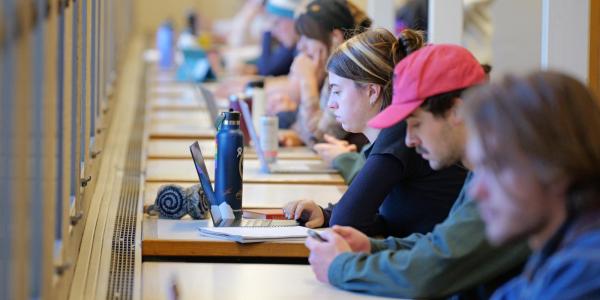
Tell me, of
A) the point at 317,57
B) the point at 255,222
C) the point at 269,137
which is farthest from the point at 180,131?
the point at 255,222

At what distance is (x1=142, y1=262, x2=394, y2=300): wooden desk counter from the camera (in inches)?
81.1

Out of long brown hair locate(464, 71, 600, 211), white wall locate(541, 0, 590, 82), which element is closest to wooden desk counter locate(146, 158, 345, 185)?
white wall locate(541, 0, 590, 82)

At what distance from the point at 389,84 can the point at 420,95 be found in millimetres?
753

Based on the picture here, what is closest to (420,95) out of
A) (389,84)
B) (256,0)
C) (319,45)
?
(389,84)

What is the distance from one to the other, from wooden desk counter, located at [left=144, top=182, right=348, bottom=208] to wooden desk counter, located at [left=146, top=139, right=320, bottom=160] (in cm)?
62

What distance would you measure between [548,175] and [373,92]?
55.3 inches

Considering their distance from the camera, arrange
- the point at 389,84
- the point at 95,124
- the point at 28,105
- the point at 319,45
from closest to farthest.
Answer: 1. the point at 28,105
2. the point at 389,84
3. the point at 95,124
4. the point at 319,45

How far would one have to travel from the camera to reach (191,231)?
2.60 m

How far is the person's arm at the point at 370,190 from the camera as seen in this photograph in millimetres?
2562

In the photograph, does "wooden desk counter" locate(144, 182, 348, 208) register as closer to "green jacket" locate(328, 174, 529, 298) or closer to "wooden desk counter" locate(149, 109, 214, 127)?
"green jacket" locate(328, 174, 529, 298)

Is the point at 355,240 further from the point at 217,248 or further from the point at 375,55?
the point at 375,55

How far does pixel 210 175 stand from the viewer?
3.56m

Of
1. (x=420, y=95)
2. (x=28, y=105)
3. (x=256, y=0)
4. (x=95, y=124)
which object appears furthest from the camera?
(x=256, y=0)

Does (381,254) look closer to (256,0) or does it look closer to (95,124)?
(95,124)
